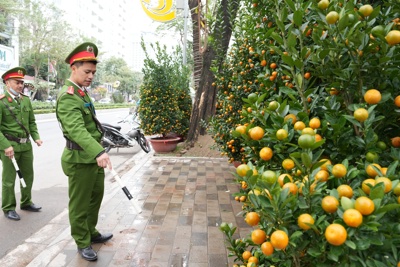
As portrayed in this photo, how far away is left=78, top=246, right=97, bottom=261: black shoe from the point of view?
9.45 ft

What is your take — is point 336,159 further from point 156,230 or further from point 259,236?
point 156,230

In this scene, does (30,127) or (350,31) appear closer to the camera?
(350,31)

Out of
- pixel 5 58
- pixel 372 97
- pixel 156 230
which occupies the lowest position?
pixel 156 230

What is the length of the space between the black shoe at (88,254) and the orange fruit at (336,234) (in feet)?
8.17

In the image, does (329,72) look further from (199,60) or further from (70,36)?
(70,36)

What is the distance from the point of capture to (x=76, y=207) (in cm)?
292

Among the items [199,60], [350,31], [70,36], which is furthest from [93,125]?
[70,36]

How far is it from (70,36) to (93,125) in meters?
41.0

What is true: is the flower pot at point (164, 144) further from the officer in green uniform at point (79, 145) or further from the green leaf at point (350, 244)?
the green leaf at point (350, 244)

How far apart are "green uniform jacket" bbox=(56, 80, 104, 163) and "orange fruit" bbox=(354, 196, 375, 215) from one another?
2.23 metres

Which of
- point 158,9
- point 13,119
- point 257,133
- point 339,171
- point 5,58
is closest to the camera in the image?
point 339,171

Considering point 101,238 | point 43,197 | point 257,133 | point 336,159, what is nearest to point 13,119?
point 43,197

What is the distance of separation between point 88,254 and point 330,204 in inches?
99.2

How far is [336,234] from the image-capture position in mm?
935
